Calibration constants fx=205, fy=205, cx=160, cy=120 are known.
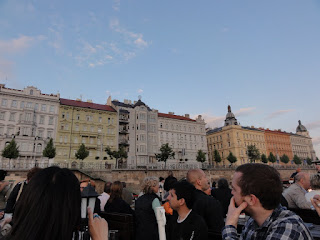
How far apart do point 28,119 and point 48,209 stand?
158ft

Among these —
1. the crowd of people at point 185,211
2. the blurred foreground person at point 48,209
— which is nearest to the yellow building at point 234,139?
the crowd of people at point 185,211

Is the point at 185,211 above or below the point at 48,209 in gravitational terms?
below

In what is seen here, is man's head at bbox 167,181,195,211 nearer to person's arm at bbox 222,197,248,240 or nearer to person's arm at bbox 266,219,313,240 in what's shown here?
person's arm at bbox 222,197,248,240

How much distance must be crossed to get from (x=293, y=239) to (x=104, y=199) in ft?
20.7

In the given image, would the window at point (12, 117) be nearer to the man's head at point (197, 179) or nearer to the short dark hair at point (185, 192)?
the man's head at point (197, 179)

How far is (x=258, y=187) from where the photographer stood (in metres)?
2.01

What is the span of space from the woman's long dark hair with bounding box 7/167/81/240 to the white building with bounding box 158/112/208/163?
52957mm

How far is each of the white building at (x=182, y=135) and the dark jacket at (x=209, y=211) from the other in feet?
165

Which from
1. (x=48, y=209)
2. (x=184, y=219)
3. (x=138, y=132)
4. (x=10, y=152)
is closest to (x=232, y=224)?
(x=184, y=219)

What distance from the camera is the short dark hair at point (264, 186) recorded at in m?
1.98

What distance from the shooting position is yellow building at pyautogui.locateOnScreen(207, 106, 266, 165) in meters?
69.9

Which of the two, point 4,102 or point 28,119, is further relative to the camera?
point 28,119

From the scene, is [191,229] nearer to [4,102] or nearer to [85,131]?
[85,131]

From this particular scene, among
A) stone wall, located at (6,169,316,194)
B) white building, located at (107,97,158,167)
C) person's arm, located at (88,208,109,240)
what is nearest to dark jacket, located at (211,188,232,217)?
person's arm, located at (88,208,109,240)
